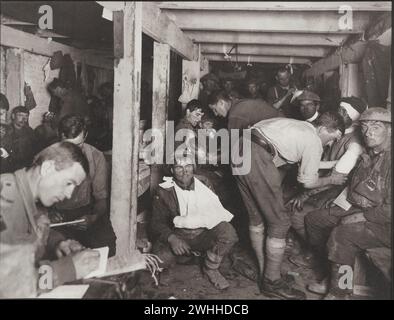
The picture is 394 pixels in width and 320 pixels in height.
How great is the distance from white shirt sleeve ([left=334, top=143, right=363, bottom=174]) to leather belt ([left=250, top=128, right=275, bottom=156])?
0.83 metres

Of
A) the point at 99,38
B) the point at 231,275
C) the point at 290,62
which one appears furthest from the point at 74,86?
the point at 231,275

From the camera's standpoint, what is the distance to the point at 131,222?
304 centimetres

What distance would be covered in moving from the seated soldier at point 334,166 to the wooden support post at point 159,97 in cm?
170

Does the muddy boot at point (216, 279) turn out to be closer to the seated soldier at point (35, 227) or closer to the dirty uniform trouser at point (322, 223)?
the dirty uniform trouser at point (322, 223)

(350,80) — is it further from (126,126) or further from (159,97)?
A: (126,126)

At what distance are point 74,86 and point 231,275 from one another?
4.69 metres

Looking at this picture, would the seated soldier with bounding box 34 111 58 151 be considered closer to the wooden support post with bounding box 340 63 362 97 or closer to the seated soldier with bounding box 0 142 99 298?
the seated soldier with bounding box 0 142 99 298

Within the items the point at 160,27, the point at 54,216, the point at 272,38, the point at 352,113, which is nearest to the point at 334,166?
the point at 352,113

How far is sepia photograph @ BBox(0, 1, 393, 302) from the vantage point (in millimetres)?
2492

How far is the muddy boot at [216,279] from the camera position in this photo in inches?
128

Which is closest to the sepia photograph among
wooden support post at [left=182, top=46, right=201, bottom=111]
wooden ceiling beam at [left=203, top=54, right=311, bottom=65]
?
wooden support post at [left=182, top=46, right=201, bottom=111]

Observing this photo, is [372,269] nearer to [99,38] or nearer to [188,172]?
[188,172]

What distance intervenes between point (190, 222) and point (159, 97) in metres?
1.68

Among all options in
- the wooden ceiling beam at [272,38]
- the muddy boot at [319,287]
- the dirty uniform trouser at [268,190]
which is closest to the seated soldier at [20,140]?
the wooden ceiling beam at [272,38]
